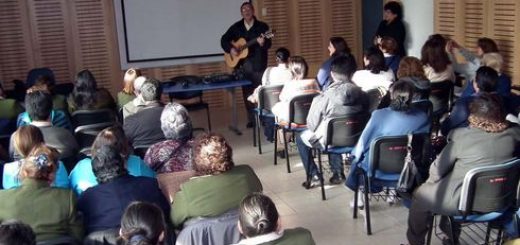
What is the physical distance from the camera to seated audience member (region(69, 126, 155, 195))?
3568 mm

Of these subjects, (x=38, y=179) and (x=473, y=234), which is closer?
(x=38, y=179)

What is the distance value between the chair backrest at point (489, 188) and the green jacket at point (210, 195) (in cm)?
122

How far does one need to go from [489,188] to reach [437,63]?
2.89 meters

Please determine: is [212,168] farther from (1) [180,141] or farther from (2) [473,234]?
(2) [473,234]

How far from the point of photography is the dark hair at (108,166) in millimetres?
3156

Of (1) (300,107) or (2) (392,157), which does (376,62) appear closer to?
(1) (300,107)

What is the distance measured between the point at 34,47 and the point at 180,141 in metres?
5.20

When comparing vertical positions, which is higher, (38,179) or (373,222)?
(38,179)

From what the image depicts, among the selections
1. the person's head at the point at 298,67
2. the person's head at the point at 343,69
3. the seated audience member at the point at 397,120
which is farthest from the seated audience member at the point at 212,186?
the person's head at the point at 298,67

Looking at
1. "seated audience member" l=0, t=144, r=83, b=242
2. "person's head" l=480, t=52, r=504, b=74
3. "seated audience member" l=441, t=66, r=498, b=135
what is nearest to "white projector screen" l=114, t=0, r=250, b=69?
"person's head" l=480, t=52, r=504, b=74

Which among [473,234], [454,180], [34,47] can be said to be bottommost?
[473,234]

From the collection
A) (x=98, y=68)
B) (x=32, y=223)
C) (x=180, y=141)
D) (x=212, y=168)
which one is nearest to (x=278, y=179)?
(x=180, y=141)

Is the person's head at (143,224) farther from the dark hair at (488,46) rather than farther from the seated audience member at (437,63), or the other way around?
the dark hair at (488,46)

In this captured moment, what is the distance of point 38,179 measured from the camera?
9.98 ft
